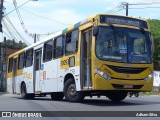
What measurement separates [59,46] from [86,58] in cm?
296

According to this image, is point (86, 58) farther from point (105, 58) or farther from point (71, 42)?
point (71, 42)

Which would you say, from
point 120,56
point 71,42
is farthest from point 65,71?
point 120,56

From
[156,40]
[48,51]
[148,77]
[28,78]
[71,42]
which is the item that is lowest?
[148,77]

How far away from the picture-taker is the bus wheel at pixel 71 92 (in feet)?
50.9

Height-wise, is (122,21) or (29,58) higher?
(122,21)

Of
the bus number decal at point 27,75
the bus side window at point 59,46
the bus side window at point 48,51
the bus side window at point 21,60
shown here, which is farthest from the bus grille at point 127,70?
the bus side window at point 21,60

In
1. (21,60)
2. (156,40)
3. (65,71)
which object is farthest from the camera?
(156,40)

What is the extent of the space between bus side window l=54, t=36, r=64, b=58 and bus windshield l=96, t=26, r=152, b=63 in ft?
10.4

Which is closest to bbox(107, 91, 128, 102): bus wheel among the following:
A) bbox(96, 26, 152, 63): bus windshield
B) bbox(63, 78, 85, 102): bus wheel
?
bbox(63, 78, 85, 102): bus wheel

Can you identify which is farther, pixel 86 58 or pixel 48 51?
pixel 48 51

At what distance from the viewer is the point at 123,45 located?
14.6 meters

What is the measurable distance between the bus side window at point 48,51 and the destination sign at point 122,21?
4705 millimetres

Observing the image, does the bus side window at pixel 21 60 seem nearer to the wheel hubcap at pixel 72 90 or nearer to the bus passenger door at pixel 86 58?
the wheel hubcap at pixel 72 90

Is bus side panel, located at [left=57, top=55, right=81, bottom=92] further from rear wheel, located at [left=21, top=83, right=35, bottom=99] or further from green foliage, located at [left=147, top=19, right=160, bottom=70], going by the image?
green foliage, located at [left=147, top=19, right=160, bottom=70]
